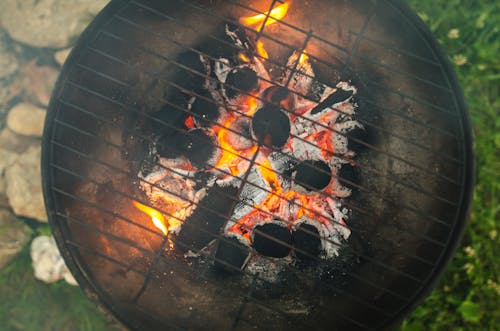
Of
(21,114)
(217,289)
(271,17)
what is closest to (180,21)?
(271,17)

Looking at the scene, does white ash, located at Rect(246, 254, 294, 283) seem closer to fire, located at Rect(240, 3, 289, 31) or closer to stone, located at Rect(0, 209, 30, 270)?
fire, located at Rect(240, 3, 289, 31)

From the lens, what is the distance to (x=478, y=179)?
91.9 inches

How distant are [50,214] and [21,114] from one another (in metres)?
1.33

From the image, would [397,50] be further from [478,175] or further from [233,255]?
[233,255]

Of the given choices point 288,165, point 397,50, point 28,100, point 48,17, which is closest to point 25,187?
point 28,100

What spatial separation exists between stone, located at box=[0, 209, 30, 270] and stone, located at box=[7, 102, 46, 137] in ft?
1.92

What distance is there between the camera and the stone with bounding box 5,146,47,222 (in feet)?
8.48

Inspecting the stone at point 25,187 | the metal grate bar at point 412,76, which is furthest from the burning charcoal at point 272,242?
the stone at point 25,187

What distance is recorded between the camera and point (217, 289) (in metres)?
1.86

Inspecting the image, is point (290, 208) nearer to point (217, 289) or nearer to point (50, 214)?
point (217, 289)

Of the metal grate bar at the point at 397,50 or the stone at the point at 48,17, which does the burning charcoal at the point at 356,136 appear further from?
the stone at the point at 48,17

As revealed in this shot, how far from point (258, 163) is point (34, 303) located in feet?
6.66

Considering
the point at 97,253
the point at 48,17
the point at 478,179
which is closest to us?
the point at 97,253

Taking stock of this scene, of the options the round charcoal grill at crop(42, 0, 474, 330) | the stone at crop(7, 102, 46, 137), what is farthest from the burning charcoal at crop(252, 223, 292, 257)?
the stone at crop(7, 102, 46, 137)
